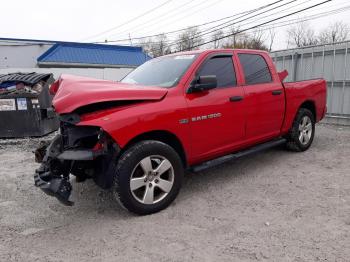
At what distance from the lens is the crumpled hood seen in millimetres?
3227

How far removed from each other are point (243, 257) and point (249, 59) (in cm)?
Result: 317

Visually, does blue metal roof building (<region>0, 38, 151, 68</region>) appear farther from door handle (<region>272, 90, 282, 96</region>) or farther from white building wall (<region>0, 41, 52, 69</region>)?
door handle (<region>272, 90, 282, 96</region>)

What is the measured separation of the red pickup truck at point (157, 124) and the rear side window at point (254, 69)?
0.06 ft

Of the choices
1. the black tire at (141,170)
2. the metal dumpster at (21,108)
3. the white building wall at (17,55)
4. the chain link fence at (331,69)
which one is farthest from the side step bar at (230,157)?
the white building wall at (17,55)

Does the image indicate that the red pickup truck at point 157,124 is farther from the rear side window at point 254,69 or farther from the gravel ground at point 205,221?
the gravel ground at point 205,221

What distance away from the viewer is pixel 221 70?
14.4 feet

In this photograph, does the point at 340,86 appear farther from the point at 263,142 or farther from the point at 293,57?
the point at 263,142

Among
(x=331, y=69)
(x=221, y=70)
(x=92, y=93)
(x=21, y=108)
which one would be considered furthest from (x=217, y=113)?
(x=331, y=69)

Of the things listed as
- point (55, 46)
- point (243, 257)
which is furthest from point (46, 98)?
point (55, 46)

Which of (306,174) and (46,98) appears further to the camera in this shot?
(46,98)

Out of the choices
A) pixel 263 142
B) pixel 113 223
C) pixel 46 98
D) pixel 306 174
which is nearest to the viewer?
pixel 113 223

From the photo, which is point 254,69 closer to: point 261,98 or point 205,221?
point 261,98

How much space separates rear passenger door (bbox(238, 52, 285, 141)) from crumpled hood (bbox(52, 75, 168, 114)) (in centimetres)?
154

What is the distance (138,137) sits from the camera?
11.7 feet
